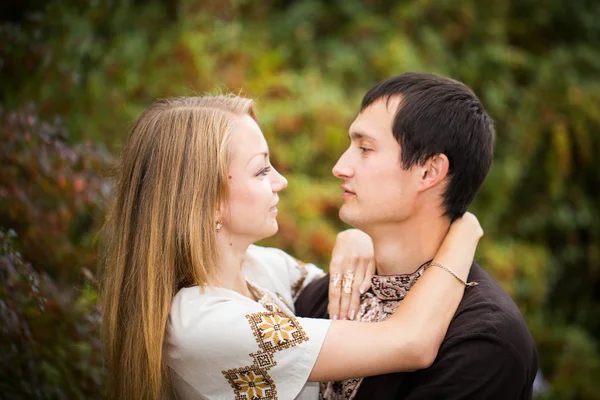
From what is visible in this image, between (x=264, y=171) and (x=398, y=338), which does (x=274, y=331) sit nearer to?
(x=398, y=338)

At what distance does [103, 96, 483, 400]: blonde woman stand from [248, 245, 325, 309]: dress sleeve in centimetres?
23

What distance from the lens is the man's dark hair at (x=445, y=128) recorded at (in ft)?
7.94

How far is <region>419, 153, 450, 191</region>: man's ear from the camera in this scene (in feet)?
7.98

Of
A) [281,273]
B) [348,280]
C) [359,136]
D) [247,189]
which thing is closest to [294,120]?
[281,273]

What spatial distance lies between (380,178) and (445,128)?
0.32m

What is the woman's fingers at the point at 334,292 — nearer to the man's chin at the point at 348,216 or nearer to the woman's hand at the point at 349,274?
the woman's hand at the point at 349,274

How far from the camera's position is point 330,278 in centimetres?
261

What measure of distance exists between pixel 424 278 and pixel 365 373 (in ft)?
1.37

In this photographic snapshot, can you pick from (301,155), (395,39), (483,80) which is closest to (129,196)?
(301,155)

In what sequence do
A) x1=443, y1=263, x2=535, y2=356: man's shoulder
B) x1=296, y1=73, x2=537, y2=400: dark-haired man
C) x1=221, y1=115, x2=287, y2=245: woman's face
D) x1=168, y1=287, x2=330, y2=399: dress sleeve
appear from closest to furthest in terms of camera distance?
x1=168, y1=287, x2=330, y2=399: dress sleeve < x1=443, y1=263, x2=535, y2=356: man's shoulder < x1=221, y1=115, x2=287, y2=245: woman's face < x1=296, y1=73, x2=537, y2=400: dark-haired man

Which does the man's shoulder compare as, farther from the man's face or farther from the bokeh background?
the bokeh background

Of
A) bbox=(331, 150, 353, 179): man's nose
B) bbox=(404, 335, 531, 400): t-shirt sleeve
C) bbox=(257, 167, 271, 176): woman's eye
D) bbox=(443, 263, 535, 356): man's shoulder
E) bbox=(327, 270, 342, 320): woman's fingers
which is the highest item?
bbox=(257, 167, 271, 176): woman's eye

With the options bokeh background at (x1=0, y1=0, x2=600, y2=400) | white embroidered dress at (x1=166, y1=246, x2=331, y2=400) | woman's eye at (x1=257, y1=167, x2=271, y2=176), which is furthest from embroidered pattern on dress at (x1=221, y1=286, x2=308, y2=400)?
bokeh background at (x1=0, y1=0, x2=600, y2=400)

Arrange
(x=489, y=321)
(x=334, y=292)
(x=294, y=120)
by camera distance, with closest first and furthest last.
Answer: (x=489, y=321), (x=334, y=292), (x=294, y=120)
